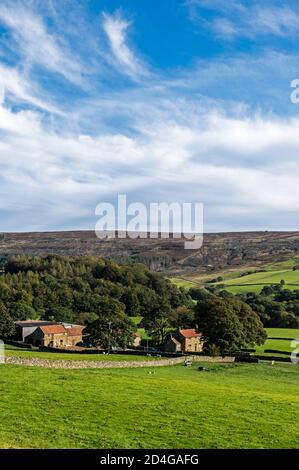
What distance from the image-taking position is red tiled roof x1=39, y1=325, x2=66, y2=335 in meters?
82.4

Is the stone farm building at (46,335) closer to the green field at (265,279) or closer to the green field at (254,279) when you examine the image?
the green field at (254,279)

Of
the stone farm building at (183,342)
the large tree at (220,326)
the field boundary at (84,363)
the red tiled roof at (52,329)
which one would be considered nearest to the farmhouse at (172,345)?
the stone farm building at (183,342)

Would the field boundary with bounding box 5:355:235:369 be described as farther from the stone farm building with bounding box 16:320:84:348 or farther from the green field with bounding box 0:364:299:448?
the stone farm building with bounding box 16:320:84:348

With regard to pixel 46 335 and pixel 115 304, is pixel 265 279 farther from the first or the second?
pixel 115 304

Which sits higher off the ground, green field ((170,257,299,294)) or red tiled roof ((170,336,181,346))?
green field ((170,257,299,294))

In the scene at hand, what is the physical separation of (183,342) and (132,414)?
63.2m

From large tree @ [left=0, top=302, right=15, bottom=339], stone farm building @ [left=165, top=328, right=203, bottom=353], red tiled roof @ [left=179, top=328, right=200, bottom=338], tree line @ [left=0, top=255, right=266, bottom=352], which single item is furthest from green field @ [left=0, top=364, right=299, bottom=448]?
red tiled roof @ [left=179, top=328, right=200, bottom=338]

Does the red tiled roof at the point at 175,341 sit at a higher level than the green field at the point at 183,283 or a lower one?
lower

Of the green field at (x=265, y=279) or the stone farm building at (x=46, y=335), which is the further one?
the green field at (x=265, y=279)

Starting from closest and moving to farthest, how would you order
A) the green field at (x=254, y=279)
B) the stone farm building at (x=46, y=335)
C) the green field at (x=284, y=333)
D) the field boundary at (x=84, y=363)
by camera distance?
1. the field boundary at (x=84, y=363)
2. the stone farm building at (x=46, y=335)
3. the green field at (x=284, y=333)
4. the green field at (x=254, y=279)

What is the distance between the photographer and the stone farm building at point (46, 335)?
267 feet

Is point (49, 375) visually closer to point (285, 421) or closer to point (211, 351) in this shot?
point (285, 421)

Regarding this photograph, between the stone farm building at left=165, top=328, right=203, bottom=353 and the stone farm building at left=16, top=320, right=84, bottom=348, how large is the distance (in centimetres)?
1784
